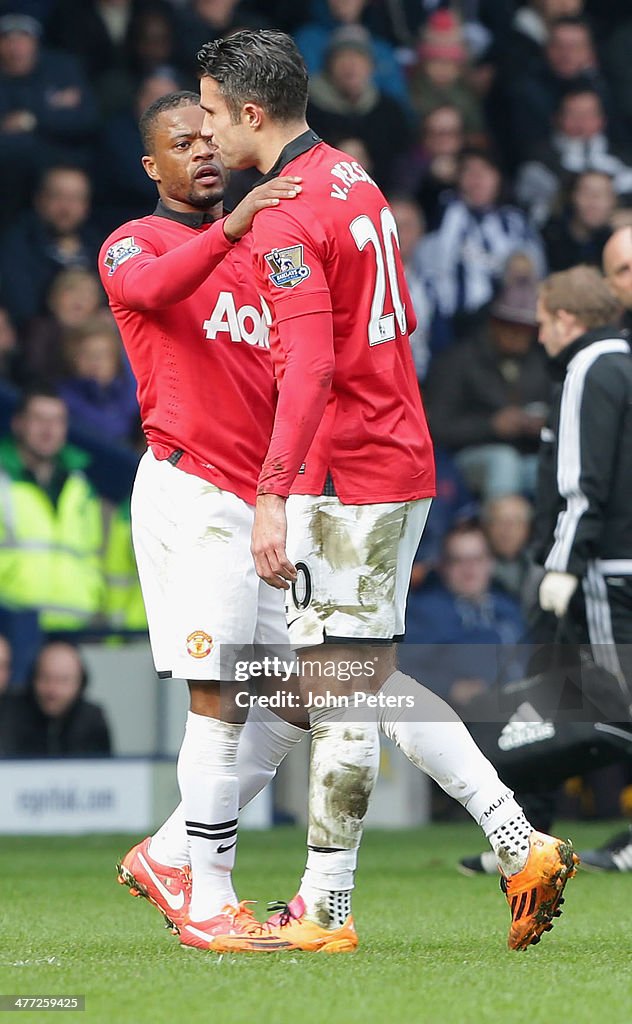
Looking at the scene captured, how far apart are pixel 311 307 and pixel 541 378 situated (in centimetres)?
712

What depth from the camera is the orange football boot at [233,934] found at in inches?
164

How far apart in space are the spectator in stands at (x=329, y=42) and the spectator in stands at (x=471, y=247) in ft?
3.79

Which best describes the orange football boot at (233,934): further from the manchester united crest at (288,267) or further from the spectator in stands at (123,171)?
the spectator in stands at (123,171)

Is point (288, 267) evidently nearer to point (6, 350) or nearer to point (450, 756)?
point (450, 756)

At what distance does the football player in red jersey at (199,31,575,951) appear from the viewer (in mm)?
4176

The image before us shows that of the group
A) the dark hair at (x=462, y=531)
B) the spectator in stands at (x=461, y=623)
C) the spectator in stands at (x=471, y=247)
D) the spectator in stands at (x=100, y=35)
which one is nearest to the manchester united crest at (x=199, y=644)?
the spectator in stands at (x=461, y=623)

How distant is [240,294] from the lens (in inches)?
183

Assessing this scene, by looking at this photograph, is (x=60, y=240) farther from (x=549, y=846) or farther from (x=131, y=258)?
(x=549, y=846)

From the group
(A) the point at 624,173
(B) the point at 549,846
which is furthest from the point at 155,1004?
(A) the point at 624,173

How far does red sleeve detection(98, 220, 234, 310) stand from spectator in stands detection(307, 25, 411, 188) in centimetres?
744

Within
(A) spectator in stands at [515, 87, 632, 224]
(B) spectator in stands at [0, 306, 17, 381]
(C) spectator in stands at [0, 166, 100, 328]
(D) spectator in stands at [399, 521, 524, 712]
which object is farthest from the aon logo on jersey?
(A) spectator in stands at [515, 87, 632, 224]

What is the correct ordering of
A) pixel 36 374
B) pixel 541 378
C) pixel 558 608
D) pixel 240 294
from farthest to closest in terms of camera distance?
1. pixel 541 378
2. pixel 36 374
3. pixel 558 608
4. pixel 240 294

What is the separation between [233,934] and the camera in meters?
4.22

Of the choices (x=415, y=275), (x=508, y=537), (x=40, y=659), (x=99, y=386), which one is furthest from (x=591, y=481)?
(x=415, y=275)
